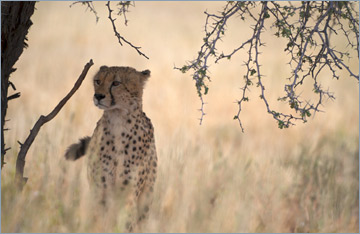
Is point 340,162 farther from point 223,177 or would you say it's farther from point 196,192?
point 196,192

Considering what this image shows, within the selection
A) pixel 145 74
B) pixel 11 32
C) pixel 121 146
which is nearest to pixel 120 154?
pixel 121 146

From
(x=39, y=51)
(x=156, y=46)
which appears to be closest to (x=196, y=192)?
(x=39, y=51)

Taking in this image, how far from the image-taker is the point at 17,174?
371 cm

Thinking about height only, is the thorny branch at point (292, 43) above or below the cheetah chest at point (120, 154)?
above

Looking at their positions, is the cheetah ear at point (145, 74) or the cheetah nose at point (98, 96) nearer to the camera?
the cheetah nose at point (98, 96)

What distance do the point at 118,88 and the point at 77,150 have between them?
1.72 feet

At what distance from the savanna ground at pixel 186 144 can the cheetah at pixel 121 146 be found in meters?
0.15

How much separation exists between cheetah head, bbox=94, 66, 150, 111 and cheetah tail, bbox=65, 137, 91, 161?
0.40 meters

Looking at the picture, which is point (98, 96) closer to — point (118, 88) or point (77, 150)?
point (118, 88)

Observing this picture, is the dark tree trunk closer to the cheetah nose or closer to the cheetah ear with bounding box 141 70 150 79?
the cheetah nose

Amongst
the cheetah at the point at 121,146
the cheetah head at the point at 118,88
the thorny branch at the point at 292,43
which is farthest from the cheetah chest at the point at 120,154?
the thorny branch at the point at 292,43

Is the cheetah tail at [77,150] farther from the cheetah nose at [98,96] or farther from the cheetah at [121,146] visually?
the cheetah nose at [98,96]

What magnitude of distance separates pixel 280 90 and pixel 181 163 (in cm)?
480

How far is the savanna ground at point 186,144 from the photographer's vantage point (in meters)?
3.25
